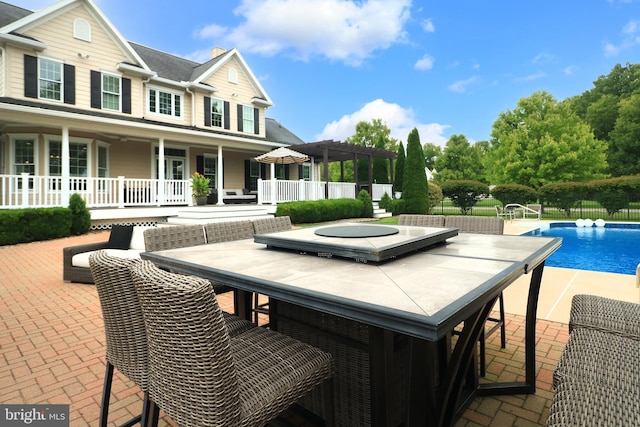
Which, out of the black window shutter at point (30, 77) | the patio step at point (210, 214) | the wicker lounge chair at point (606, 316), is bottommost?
the wicker lounge chair at point (606, 316)

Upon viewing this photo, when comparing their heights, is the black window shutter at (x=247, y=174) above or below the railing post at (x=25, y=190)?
above

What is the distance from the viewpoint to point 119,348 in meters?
1.73

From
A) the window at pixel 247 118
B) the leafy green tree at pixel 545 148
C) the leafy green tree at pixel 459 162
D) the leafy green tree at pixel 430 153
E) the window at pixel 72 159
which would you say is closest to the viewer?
the window at pixel 72 159

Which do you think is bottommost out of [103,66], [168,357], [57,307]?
[57,307]

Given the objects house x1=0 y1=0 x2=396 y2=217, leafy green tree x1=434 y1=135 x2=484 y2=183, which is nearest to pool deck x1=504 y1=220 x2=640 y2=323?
house x1=0 y1=0 x2=396 y2=217

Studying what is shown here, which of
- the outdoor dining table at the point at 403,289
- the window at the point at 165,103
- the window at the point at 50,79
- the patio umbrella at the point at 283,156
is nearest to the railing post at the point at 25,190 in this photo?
the window at the point at 50,79

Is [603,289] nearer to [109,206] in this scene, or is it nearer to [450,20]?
[109,206]

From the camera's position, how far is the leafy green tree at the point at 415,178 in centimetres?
1542

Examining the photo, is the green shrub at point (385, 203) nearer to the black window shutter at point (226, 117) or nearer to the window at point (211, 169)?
the window at point (211, 169)

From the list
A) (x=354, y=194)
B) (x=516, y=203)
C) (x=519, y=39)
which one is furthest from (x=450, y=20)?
(x=354, y=194)

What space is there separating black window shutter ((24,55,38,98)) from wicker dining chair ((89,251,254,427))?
1268cm

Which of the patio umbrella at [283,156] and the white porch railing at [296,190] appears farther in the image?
the white porch railing at [296,190]

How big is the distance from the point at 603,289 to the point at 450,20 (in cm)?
2286

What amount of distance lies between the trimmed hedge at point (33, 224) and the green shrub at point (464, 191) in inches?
726
